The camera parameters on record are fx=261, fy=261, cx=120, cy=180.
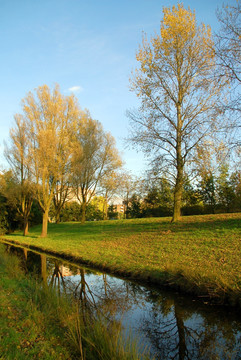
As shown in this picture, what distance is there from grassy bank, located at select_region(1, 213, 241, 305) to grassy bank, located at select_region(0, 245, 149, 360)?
11.7 ft

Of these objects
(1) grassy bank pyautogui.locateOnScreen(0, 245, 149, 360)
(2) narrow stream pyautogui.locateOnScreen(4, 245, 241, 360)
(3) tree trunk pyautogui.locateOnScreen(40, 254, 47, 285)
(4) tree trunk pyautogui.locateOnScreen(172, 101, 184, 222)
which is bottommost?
(3) tree trunk pyautogui.locateOnScreen(40, 254, 47, 285)

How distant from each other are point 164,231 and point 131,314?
9.84 metres

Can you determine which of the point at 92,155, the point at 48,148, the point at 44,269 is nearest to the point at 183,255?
the point at 44,269

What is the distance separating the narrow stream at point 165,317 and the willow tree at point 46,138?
14.2m

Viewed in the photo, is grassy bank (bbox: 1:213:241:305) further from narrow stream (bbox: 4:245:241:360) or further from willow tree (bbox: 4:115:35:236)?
willow tree (bbox: 4:115:35:236)

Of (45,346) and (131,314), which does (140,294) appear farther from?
(45,346)

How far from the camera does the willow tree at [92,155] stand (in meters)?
29.5

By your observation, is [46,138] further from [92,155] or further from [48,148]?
[92,155]

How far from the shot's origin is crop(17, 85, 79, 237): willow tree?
2267cm

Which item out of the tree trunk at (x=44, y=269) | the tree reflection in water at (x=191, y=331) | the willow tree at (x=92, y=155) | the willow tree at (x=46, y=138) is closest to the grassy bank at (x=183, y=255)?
the tree reflection in water at (x=191, y=331)

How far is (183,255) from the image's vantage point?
11.1 metres

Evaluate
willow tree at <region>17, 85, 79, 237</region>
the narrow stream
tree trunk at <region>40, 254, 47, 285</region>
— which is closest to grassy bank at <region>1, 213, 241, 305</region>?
the narrow stream

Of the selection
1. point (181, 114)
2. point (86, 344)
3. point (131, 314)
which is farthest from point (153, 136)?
point (86, 344)

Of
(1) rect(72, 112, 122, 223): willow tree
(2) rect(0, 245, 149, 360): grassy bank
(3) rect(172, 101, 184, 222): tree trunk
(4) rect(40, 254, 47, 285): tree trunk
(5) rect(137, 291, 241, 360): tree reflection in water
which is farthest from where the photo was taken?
(1) rect(72, 112, 122, 223): willow tree
